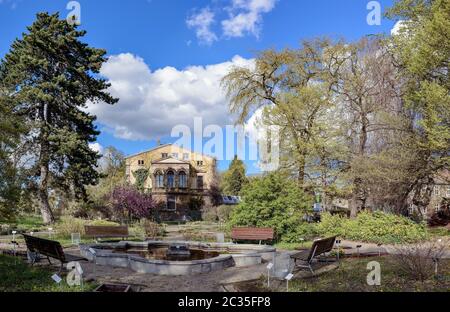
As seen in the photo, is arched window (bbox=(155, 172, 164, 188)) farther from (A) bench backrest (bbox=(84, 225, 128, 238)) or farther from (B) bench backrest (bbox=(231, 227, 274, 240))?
(B) bench backrest (bbox=(231, 227, 274, 240))

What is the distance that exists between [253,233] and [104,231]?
6585mm

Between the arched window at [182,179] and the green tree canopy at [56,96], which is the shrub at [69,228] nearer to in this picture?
the green tree canopy at [56,96]

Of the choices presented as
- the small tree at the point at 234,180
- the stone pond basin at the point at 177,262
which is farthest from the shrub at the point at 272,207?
the small tree at the point at 234,180

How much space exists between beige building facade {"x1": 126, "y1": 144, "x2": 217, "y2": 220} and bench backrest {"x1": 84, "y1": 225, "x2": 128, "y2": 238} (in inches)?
1103

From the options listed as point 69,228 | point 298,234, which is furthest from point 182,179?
point 298,234

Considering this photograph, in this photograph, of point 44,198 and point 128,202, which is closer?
point 44,198

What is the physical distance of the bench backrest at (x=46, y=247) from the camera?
9570 millimetres

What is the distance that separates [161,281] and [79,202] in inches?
962

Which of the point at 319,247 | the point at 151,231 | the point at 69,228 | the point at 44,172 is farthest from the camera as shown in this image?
the point at 44,172

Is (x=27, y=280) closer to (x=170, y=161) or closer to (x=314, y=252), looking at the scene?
(x=314, y=252)

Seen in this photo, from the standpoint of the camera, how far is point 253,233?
16734mm

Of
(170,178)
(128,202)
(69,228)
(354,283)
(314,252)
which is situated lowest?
(354,283)

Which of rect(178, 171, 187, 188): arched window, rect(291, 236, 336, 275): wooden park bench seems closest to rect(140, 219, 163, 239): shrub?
rect(291, 236, 336, 275): wooden park bench
